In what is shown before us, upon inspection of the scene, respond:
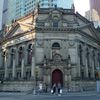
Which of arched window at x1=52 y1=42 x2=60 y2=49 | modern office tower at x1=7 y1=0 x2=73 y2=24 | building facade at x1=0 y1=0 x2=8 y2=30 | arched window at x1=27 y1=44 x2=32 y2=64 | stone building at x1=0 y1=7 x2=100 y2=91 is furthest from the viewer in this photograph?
building facade at x1=0 y1=0 x2=8 y2=30

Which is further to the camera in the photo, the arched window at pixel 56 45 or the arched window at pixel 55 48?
the arched window at pixel 56 45

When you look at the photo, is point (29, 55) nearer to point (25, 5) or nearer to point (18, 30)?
point (18, 30)

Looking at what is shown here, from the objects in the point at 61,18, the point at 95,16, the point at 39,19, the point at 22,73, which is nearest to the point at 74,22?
the point at 61,18

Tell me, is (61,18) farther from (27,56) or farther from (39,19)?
(27,56)

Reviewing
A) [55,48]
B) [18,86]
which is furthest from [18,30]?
[18,86]

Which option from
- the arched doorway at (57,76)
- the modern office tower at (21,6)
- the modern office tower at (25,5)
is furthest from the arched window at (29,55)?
the modern office tower at (21,6)

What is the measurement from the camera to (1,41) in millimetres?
59594

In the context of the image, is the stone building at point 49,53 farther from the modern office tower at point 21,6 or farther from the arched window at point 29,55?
the modern office tower at point 21,6

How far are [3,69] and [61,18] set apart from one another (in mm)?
21162

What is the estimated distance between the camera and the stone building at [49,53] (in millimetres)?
46312

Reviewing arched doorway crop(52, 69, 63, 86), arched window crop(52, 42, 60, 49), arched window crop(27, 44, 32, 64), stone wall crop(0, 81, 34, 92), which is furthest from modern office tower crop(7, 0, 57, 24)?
arched doorway crop(52, 69, 63, 86)

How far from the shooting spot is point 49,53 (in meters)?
48.4

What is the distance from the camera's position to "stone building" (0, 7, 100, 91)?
46.3 metres

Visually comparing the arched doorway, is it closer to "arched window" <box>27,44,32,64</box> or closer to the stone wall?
the stone wall
